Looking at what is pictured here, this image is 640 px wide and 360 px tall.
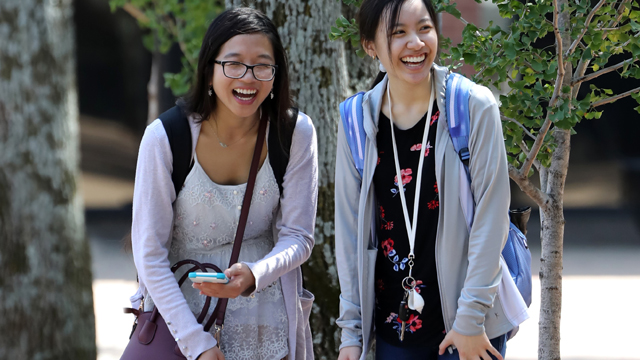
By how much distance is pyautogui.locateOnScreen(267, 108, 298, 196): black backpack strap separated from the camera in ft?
7.93

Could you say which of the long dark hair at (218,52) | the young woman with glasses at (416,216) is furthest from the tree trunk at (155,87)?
the young woman with glasses at (416,216)

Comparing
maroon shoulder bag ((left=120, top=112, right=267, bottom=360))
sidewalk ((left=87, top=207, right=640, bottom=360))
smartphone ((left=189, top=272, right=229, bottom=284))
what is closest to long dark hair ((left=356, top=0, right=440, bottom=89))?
maroon shoulder bag ((left=120, top=112, right=267, bottom=360))

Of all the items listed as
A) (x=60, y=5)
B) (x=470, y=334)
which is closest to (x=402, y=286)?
(x=470, y=334)

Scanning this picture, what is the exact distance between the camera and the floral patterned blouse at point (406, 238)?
2.26m

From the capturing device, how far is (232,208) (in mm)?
2338

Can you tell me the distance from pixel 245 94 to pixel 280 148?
0.73 feet

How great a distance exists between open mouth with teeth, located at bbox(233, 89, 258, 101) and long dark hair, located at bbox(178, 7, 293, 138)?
0.40ft

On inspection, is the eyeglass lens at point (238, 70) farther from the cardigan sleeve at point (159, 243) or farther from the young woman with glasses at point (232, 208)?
the cardigan sleeve at point (159, 243)

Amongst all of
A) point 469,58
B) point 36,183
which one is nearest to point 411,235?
point 469,58

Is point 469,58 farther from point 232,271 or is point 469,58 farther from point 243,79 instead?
point 232,271

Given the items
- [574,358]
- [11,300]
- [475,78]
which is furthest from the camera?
[574,358]

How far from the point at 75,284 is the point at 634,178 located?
310 inches

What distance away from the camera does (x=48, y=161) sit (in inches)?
160

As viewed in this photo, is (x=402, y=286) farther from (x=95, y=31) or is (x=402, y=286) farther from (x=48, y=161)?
(x=95, y=31)
